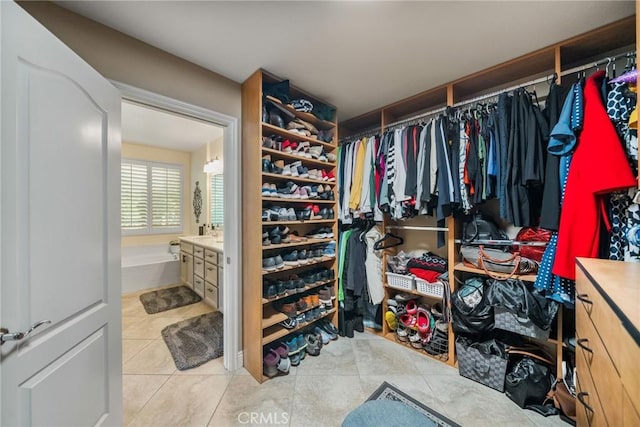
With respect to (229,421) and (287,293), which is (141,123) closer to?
(287,293)

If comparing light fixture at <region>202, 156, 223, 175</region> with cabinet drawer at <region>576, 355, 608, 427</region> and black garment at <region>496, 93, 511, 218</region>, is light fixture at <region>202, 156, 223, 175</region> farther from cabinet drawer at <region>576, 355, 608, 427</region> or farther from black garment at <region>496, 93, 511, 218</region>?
cabinet drawer at <region>576, 355, 608, 427</region>

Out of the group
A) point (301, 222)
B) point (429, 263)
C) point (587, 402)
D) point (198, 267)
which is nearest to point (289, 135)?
point (301, 222)

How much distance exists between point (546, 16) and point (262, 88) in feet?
5.77

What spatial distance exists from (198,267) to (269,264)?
78.6 inches

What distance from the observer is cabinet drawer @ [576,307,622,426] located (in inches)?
26.0

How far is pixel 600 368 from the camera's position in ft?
2.55

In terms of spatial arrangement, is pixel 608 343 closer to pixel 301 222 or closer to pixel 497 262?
pixel 497 262

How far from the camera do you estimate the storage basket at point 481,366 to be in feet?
5.02

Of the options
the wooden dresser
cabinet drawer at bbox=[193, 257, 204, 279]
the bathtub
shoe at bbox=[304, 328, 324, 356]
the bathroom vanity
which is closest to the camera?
the wooden dresser

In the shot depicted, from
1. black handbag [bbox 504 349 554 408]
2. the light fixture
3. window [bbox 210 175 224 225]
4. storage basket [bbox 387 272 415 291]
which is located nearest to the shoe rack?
storage basket [bbox 387 272 415 291]

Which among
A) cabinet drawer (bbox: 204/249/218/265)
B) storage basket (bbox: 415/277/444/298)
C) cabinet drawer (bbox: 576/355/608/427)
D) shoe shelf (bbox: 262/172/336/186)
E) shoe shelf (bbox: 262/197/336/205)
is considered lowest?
cabinet drawer (bbox: 576/355/608/427)

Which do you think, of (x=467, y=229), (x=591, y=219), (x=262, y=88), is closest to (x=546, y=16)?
(x=591, y=219)

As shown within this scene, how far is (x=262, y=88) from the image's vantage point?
1.74 m

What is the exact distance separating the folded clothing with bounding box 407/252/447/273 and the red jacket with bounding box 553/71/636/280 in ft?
2.37
